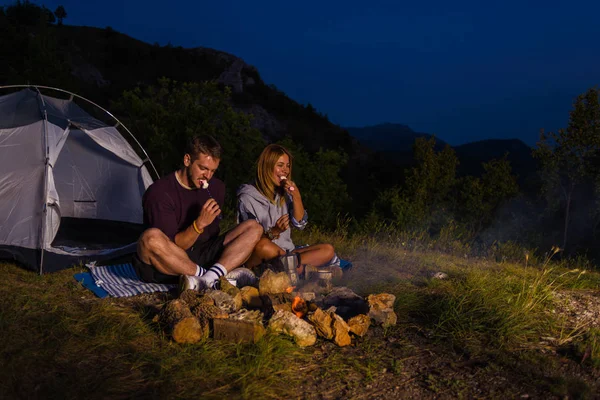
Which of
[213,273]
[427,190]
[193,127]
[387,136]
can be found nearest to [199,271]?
[213,273]

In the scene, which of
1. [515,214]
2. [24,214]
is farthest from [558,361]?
[515,214]

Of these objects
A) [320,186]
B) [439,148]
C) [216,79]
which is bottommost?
[320,186]

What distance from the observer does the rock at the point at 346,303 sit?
11.4ft

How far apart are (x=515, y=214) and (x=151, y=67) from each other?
28920 millimetres

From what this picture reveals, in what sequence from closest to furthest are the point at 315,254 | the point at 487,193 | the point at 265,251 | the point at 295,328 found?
the point at 295,328 < the point at 265,251 < the point at 315,254 < the point at 487,193

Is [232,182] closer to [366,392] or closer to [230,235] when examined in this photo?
[230,235]

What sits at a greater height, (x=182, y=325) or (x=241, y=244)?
(x=241, y=244)

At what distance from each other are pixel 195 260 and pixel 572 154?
23.4 feet

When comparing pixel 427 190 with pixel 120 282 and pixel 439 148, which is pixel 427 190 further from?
pixel 439 148

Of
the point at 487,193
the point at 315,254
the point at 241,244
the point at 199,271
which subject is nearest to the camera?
the point at 199,271

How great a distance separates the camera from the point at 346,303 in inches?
142

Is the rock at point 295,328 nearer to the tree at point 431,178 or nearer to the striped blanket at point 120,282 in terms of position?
the striped blanket at point 120,282

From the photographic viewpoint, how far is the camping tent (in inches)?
194

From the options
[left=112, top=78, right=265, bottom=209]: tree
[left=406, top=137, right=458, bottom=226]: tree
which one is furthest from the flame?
[left=406, top=137, right=458, bottom=226]: tree
